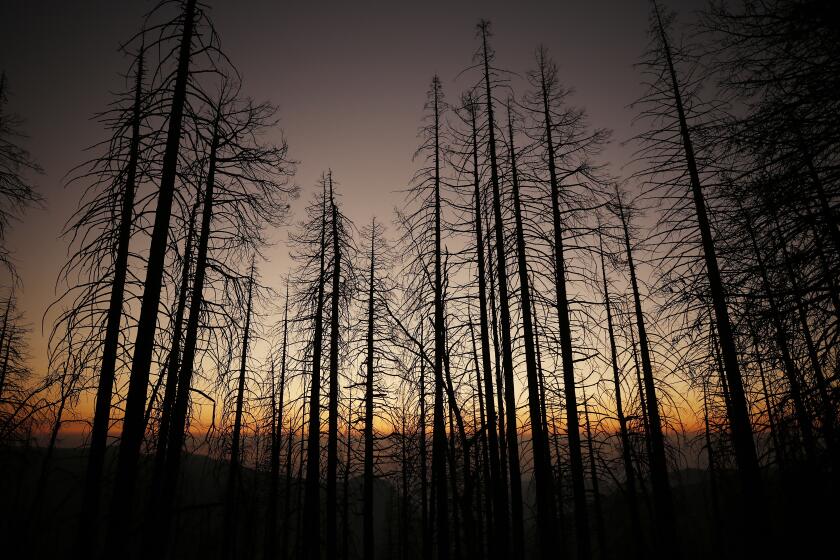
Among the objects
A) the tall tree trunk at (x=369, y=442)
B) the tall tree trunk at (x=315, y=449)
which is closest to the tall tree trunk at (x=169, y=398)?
the tall tree trunk at (x=315, y=449)

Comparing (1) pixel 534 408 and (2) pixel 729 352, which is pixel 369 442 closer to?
(1) pixel 534 408

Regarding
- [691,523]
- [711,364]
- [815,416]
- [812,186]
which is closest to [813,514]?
[815,416]

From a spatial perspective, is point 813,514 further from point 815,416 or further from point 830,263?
point 830,263

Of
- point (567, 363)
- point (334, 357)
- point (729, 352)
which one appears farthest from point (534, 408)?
point (334, 357)

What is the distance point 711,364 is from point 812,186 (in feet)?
25.8

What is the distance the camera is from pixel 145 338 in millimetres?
4938

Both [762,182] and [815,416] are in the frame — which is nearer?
[815,416]

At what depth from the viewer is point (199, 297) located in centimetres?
802

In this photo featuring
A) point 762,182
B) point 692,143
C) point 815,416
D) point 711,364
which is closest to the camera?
point 815,416

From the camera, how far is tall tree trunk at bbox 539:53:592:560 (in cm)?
879

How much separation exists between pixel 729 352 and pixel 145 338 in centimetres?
1171

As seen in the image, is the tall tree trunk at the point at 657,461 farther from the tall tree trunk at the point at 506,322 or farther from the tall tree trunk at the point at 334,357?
the tall tree trunk at the point at 334,357

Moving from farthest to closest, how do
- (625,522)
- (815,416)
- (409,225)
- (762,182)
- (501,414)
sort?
(625,522), (501,414), (409,225), (762,182), (815,416)

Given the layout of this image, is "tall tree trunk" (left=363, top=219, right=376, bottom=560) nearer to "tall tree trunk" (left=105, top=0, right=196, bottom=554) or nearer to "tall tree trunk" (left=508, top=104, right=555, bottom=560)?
"tall tree trunk" (left=508, top=104, right=555, bottom=560)
